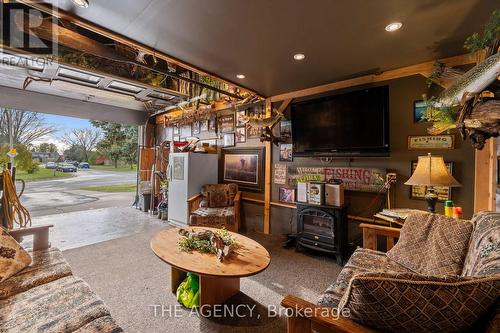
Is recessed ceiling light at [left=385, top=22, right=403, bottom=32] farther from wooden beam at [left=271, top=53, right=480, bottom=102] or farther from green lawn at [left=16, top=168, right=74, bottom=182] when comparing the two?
green lawn at [left=16, top=168, right=74, bottom=182]

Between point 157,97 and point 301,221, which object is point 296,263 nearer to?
point 301,221

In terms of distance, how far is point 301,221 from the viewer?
130 inches

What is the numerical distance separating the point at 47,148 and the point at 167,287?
19.4 ft

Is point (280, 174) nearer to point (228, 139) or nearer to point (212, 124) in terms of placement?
point (228, 139)

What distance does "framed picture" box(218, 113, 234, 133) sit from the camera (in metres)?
4.73

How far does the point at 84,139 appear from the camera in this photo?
7.26 m

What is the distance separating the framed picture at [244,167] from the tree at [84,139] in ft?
16.7

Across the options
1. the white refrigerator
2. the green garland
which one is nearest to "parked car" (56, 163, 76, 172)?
the white refrigerator

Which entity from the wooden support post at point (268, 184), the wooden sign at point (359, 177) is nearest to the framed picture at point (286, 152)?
the wooden support post at point (268, 184)

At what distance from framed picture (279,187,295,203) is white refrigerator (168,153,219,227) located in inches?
63.7

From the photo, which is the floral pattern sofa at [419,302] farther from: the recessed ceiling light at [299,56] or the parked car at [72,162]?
the parked car at [72,162]

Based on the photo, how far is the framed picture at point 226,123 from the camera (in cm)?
473

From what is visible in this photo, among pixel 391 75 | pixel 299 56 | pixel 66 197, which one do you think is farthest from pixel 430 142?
pixel 66 197

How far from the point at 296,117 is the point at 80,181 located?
32.1 feet
